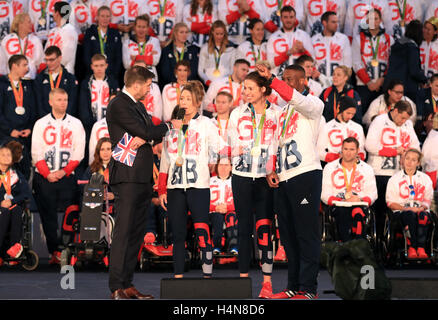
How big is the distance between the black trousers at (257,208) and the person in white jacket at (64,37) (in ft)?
15.2

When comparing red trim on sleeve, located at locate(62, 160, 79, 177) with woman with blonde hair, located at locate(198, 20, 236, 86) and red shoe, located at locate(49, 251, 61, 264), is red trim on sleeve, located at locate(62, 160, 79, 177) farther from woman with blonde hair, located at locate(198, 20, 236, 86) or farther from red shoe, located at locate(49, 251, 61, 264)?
woman with blonde hair, located at locate(198, 20, 236, 86)

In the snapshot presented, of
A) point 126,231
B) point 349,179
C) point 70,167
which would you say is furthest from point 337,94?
point 126,231

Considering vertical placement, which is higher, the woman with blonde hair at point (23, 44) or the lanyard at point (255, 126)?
the woman with blonde hair at point (23, 44)

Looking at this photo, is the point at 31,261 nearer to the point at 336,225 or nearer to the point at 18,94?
the point at 18,94

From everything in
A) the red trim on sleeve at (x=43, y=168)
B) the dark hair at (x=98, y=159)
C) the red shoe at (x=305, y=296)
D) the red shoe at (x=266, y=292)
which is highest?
the dark hair at (x=98, y=159)

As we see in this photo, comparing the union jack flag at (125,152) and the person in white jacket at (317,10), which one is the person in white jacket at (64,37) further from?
the union jack flag at (125,152)

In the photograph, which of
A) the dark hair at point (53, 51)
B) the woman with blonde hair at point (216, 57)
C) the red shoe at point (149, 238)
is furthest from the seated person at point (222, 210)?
the dark hair at point (53, 51)

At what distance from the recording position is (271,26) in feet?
34.1

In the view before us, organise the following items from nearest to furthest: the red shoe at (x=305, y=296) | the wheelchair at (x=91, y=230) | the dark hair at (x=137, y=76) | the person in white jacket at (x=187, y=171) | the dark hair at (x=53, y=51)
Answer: the red shoe at (x=305, y=296) → the dark hair at (x=137, y=76) → the person in white jacket at (x=187, y=171) → the wheelchair at (x=91, y=230) → the dark hair at (x=53, y=51)

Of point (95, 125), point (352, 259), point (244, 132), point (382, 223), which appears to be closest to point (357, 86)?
point (382, 223)

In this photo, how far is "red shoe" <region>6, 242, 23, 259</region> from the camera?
7527 mm

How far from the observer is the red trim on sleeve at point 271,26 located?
10391 millimetres

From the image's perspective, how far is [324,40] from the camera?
10.0 m

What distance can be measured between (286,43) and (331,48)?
0.63 m
